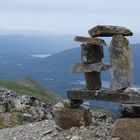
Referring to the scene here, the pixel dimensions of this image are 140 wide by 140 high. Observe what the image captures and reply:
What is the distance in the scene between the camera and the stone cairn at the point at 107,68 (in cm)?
2328

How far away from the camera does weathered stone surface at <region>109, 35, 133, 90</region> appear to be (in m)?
23.2

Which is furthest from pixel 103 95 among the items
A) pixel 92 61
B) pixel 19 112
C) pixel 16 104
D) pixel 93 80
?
pixel 16 104

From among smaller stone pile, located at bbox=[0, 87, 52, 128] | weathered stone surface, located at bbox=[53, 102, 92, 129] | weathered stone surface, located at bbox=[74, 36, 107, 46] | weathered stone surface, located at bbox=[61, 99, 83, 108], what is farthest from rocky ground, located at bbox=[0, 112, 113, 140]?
smaller stone pile, located at bbox=[0, 87, 52, 128]

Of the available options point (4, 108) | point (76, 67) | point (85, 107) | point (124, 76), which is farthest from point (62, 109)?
point (4, 108)

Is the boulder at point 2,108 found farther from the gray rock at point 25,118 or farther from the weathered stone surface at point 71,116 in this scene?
the weathered stone surface at point 71,116

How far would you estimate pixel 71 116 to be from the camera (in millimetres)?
26484

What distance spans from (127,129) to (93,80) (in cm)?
288

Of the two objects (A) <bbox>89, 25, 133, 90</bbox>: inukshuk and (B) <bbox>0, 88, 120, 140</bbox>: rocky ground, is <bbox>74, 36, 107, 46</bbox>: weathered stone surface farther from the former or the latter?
(B) <bbox>0, 88, 120, 140</bbox>: rocky ground

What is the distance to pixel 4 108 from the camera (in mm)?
47625

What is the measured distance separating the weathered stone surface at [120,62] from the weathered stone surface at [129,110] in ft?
3.01

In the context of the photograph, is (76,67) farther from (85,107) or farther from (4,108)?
(4,108)

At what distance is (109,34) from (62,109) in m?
5.19

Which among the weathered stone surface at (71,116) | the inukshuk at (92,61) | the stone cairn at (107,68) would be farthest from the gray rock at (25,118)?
the inukshuk at (92,61)

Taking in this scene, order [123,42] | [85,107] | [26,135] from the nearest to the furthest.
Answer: [123,42] → [85,107] → [26,135]
